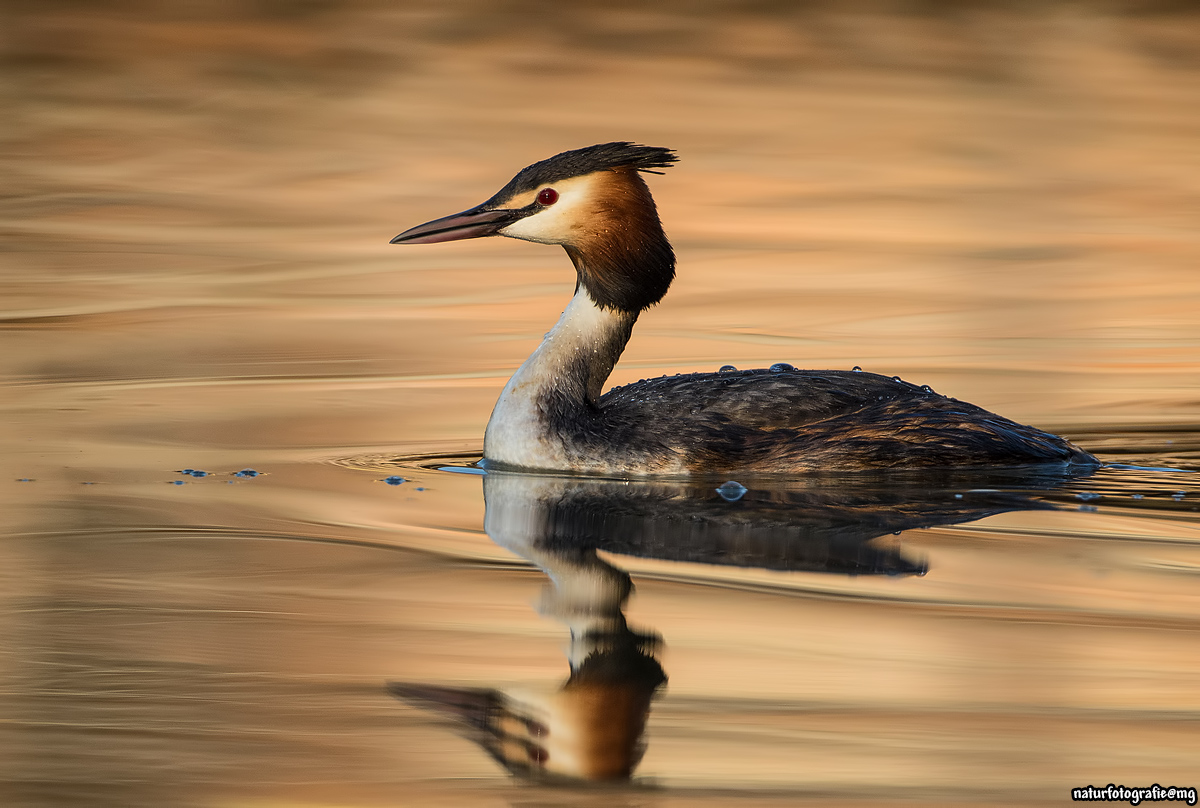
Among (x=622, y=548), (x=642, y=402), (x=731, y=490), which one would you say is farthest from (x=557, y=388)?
(x=622, y=548)

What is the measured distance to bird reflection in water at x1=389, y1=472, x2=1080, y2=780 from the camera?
14.6ft

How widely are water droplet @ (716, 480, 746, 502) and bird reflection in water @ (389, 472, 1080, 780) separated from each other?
0.02 metres

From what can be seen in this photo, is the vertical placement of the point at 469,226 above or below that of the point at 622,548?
above

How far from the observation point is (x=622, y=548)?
6.66 m

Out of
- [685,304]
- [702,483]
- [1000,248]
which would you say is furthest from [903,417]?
[1000,248]

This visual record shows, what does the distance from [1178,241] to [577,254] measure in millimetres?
11932

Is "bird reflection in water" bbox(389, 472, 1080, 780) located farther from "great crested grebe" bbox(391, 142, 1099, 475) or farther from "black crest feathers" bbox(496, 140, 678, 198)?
"black crest feathers" bbox(496, 140, 678, 198)

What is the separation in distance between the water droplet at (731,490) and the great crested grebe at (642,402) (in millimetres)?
134

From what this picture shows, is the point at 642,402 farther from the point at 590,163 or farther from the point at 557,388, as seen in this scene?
the point at 590,163

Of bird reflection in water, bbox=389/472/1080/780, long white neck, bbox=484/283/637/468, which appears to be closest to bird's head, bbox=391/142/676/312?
long white neck, bbox=484/283/637/468

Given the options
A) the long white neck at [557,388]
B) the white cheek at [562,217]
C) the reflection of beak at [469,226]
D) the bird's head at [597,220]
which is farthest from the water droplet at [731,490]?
the reflection of beak at [469,226]

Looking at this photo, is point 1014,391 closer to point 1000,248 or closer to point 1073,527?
point 1073,527

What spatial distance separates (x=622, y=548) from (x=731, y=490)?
4.27 feet

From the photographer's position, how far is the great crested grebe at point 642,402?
8133 mm
